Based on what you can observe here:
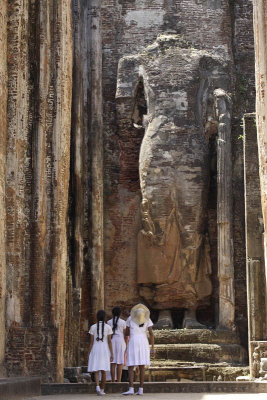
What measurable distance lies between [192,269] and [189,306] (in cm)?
69

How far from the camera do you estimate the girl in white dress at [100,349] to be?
11.1 metres

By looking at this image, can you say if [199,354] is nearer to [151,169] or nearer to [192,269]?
[192,269]

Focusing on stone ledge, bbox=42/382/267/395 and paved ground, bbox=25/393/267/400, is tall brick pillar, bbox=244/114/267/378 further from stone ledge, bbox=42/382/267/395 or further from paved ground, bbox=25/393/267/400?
paved ground, bbox=25/393/267/400

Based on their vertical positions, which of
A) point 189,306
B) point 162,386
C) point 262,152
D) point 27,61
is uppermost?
point 27,61

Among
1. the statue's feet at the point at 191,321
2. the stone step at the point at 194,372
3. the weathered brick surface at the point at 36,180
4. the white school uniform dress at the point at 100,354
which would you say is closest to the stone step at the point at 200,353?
the stone step at the point at 194,372

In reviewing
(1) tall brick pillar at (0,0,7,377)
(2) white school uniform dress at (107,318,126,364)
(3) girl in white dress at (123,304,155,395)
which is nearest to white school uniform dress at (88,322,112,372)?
(3) girl in white dress at (123,304,155,395)

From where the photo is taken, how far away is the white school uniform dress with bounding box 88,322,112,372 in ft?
36.5

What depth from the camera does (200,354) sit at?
16.4 meters

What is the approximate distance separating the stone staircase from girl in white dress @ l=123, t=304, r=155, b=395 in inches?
168

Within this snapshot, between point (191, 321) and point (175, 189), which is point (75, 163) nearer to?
point (175, 189)

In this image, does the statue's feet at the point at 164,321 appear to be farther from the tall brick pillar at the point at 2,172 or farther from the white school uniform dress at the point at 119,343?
the tall brick pillar at the point at 2,172

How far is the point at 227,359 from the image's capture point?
16422mm

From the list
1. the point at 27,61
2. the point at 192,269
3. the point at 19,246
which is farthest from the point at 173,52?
the point at 19,246

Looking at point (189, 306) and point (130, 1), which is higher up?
point (130, 1)
